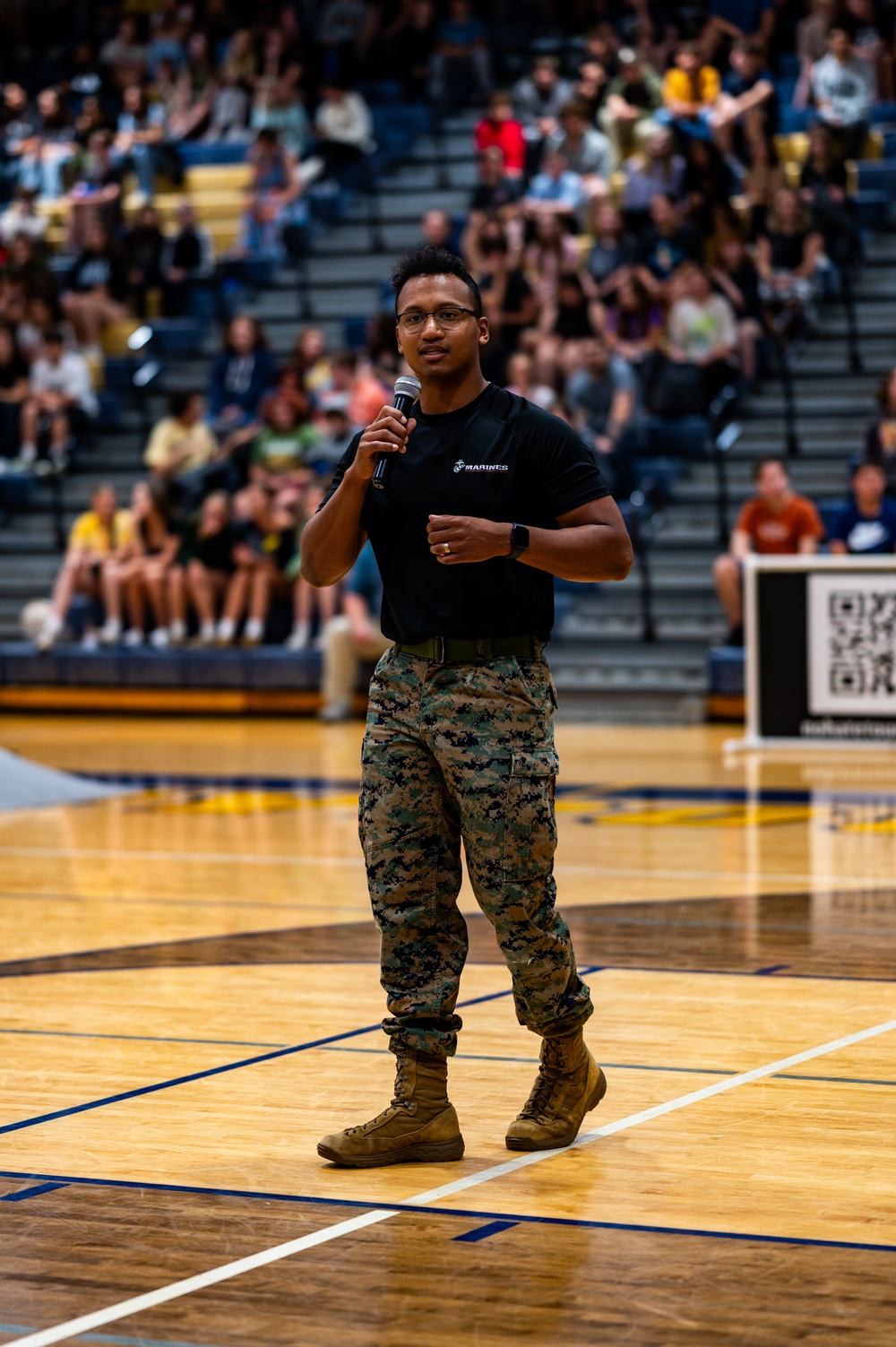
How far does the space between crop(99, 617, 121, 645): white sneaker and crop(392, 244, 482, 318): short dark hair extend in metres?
13.2

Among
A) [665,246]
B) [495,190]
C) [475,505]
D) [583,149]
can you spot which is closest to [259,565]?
[665,246]

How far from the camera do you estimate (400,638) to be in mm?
4625

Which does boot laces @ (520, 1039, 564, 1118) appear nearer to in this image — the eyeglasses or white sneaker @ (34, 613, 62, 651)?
the eyeglasses

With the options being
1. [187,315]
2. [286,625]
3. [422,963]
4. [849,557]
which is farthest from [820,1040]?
[187,315]

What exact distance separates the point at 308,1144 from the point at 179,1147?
0.90 ft

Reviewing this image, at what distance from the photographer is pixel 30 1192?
4375 mm

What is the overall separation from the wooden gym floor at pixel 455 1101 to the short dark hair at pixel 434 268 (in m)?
1.81

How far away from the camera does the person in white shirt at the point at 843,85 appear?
17969 millimetres

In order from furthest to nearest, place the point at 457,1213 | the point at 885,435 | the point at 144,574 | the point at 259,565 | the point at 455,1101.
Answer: the point at 144,574 < the point at 259,565 < the point at 885,435 < the point at 455,1101 < the point at 457,1213

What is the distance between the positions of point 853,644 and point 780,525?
163 cm

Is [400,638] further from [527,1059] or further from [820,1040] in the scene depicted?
[820,1040]

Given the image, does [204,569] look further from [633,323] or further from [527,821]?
[527,821]

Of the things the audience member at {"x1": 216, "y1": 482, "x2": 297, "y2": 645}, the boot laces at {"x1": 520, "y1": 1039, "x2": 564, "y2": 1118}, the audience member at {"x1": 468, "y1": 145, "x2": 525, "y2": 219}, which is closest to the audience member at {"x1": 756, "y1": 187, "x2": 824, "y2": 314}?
the audience member at {"x1": 468, "y1": 145, "x2": 525, "y2": 219}

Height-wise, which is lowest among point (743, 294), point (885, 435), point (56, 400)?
point (885, 435)
